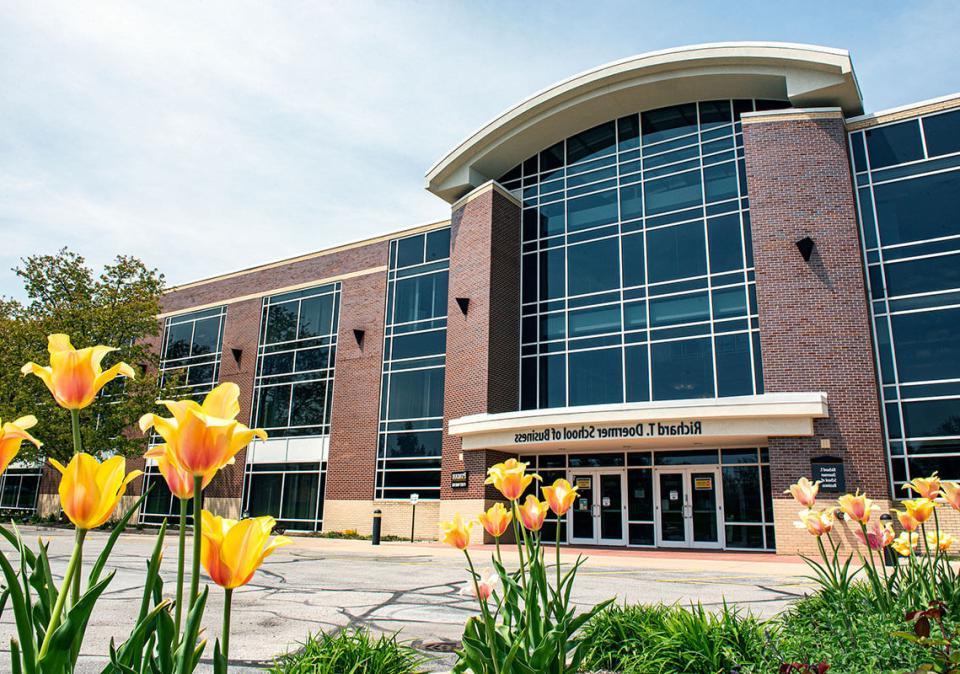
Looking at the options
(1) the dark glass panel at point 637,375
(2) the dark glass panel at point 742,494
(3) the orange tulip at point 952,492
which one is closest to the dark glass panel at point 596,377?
(1) the dark glass panel at point 637,375

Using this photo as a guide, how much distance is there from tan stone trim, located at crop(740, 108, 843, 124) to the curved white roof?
474 mm

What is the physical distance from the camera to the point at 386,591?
9.67 metres

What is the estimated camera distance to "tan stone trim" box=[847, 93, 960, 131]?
1875cm

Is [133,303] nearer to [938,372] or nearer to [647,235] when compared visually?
[647,235]

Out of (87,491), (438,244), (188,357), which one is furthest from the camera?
(188,357)

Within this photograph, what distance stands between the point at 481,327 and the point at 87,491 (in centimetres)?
2150

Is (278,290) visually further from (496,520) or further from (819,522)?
(496,520)

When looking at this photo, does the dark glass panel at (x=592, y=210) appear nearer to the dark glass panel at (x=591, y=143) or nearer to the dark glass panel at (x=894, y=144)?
the dark glass panel at (x=591, y=143)

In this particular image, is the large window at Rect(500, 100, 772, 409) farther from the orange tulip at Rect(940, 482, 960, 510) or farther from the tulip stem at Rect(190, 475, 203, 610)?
the tulip stem at Rect(190, 475, 203, 610)

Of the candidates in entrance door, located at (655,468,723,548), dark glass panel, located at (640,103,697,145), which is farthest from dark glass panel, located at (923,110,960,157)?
entrance door, located at (655,468,723,548)

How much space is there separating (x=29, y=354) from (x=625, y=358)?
20972 mm

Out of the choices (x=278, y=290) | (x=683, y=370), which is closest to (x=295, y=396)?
(x=278, y=290)

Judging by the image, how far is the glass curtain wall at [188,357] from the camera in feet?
103

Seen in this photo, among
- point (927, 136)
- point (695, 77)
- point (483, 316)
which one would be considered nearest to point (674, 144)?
point (695, 77)
